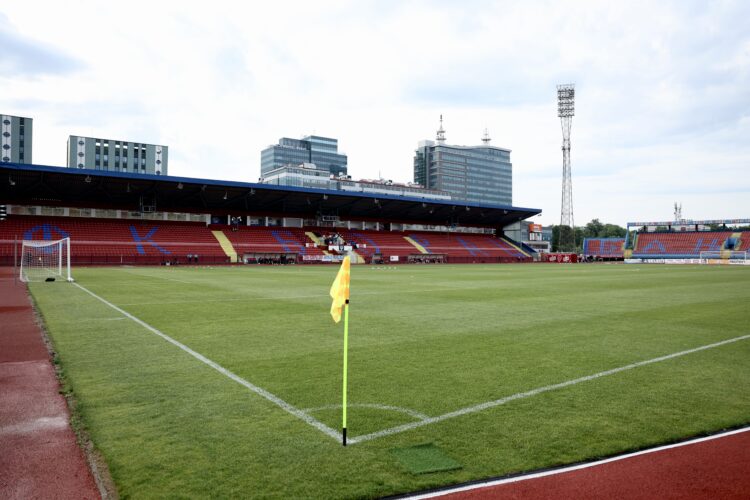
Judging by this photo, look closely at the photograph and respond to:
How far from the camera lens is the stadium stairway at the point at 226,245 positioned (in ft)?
193

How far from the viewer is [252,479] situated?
4.09 meters

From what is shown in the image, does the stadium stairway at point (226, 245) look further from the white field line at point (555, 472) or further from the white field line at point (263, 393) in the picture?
the white field line at point (555, 472)

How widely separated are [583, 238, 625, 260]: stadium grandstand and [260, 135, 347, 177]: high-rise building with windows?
334 ft

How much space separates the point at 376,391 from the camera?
665cm

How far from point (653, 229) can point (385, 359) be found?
11330cm

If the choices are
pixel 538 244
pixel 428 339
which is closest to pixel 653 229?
pixel 538 244

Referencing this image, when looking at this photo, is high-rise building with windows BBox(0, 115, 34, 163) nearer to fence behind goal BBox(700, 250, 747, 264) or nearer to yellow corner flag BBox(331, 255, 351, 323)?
yellow corner flag BBox(331, 255, 351, 323)

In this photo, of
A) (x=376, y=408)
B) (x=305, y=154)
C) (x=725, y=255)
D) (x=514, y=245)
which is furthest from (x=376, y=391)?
(x=305, y=154)

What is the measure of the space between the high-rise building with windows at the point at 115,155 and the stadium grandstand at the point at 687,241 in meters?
117

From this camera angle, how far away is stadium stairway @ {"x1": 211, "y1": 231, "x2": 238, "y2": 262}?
58844 millimetres

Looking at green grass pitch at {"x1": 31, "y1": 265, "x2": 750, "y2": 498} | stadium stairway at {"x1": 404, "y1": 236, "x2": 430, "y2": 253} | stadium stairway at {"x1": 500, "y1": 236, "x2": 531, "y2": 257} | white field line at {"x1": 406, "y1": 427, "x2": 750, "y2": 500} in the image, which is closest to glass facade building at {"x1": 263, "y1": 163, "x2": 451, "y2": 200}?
stadium stairway at {"x1": 500, "y1": 236, "x2": 531, "y2": 257}

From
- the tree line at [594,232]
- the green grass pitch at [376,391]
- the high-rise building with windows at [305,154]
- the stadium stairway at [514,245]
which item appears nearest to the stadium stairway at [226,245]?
the green grass pitch at [376,391]

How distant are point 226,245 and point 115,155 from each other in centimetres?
8357

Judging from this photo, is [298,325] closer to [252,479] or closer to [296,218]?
[252,479]
